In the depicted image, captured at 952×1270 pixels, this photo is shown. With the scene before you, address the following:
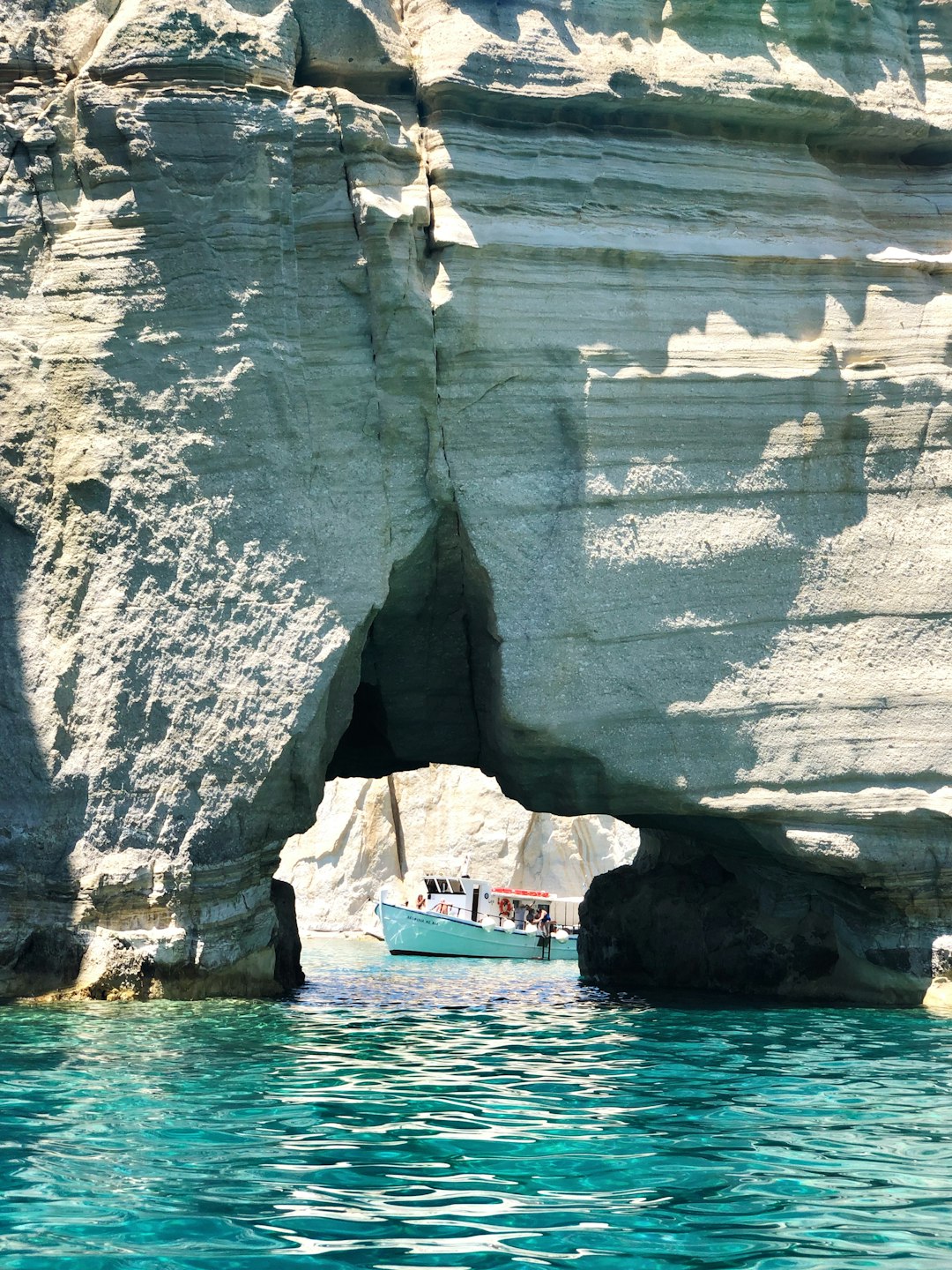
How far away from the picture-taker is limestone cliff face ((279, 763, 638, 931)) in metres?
31.2

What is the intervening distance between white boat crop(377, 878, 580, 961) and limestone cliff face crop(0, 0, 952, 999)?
41.3ft

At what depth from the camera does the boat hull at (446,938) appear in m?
23.7

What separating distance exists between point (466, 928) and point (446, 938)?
38 centimetres

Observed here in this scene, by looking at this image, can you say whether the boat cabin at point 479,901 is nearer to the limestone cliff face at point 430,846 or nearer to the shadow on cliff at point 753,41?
the limestone cliff face at point 430,846

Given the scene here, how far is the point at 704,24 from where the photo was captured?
11430mm

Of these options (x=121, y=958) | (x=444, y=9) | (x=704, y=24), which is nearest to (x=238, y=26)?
(x=444, y=9)

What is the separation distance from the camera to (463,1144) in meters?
5.30

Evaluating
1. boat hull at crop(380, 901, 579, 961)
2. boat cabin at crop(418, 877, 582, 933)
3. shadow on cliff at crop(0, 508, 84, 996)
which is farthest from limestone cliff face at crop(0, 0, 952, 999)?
boat cabin at crop(418, 877, 582, 933)

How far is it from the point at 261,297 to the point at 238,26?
1919 mm

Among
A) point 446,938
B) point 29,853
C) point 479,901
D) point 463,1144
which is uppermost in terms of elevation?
point 29,853

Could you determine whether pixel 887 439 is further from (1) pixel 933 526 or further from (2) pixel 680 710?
(2) pixel 680 710

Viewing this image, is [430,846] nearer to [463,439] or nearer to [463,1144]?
[463,439]

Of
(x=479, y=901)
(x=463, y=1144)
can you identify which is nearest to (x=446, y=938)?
(x=479, y=901)

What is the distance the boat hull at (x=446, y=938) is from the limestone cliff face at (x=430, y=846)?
6.63m
